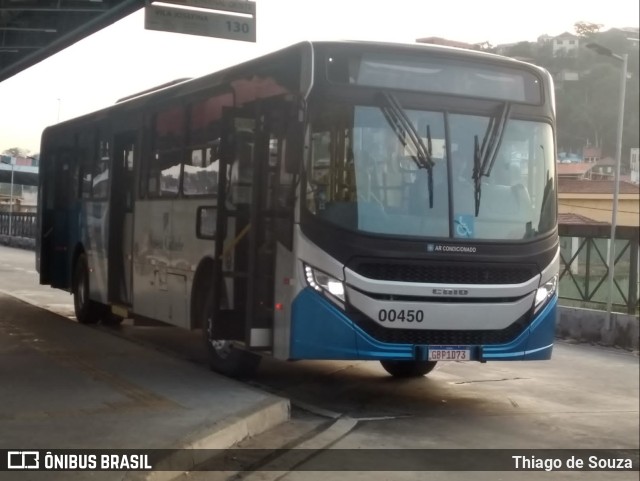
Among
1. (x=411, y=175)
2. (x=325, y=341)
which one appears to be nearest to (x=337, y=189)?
(x=411, y=175)

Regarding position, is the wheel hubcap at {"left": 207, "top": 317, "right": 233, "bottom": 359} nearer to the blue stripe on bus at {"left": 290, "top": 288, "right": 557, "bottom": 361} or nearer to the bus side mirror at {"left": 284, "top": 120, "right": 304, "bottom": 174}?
the blue stripe on bus at {"left": 290, "top": 288, "right": 557, "bottom": 361}

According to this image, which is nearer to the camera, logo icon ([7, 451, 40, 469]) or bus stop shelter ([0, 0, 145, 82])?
logo icon ([7, 451, 40, 469])

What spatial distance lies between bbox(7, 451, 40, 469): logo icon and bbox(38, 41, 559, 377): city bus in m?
2.89

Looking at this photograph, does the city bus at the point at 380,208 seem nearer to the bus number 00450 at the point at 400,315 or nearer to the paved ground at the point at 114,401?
the bus number 00450 at the point at 400,315

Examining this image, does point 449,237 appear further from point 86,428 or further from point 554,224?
point 86,428

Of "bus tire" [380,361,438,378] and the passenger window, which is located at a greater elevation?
the passenger window

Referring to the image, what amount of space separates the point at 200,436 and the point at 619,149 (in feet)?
35.2

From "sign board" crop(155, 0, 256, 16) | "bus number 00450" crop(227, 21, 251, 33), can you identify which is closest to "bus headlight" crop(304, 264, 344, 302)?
"bus number 00450" crop(227, 21, 251, 33)

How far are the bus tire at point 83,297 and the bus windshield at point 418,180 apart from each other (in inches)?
298

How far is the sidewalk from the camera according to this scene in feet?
23.0

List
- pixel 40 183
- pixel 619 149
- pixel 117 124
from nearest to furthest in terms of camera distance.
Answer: pixel 117 124 → pixel 619 149 → pixel 40 183

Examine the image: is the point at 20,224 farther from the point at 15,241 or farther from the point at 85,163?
the point at 85,163

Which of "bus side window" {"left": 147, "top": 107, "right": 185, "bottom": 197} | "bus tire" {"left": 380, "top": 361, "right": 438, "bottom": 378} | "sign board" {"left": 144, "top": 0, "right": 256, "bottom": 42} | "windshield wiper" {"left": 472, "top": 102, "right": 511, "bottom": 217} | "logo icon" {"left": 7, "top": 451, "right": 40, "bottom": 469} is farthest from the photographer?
"sign board" {"left": 144, "top": 0, "right": 256, "bottom": 42}

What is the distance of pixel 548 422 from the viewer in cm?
923
